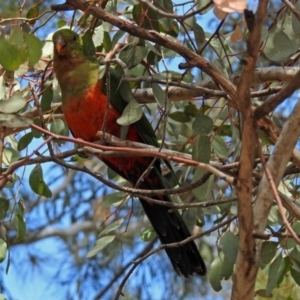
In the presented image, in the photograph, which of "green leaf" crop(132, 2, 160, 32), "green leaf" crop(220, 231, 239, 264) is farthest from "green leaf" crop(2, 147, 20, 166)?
"green leaf" crop(220, 231, 239, 264)

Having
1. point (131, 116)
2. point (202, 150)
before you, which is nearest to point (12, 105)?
point (131, 116)

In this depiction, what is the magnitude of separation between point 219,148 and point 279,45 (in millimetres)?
416

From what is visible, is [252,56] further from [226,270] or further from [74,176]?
[74,176]

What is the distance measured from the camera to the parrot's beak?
2.67 metres

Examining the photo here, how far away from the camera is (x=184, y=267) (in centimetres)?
263

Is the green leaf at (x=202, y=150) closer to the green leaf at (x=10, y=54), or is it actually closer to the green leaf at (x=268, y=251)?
the green leaf at (x=268, y=251)

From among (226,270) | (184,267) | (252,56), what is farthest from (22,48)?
(184,267)

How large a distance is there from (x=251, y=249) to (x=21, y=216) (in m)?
1.04

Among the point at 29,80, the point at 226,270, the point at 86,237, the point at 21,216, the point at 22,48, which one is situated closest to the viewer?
the point at 22,48

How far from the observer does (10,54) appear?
1.68 metres

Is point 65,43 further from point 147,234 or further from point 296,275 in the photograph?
point 296,275

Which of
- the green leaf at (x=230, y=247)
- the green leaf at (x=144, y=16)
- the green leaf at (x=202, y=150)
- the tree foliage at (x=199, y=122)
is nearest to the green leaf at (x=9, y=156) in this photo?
the tree foliage at (x=199, y=122)

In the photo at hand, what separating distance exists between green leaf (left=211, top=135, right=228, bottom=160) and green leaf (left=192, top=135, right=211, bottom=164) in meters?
0.27

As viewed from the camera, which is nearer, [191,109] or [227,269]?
[227,269]
